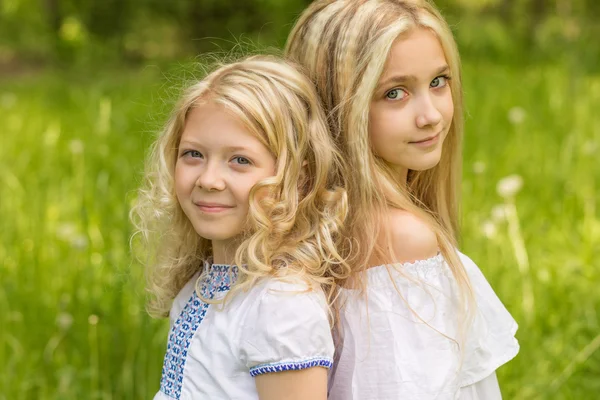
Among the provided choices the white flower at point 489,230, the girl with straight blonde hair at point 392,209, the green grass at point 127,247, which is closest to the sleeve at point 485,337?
the girl with straight blonde hair at point 392,209

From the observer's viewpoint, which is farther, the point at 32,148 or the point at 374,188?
the point at 32,148

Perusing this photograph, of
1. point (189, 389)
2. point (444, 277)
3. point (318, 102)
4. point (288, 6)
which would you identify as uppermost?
point (318, 102)

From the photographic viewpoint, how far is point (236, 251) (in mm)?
1421

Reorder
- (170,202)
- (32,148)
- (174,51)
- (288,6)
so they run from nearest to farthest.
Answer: (170,202) < (32,148) < (288,6) < (174,51)

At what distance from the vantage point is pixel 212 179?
1387mm

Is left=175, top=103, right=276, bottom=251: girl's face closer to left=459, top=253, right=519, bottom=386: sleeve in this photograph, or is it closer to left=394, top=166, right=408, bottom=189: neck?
left=394, top=166, right=408, bottom=189: neck

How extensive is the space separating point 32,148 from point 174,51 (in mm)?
4940

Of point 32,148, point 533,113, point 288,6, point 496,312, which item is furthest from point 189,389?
point 288,6

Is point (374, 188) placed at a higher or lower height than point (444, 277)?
higher

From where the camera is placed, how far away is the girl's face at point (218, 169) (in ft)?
4.56

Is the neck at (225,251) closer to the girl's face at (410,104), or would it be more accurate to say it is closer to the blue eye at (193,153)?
the blue eye at (193,153)

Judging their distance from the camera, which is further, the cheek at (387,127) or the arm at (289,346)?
the cheek at (387,127)

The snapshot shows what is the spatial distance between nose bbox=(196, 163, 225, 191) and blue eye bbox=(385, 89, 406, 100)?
299mm

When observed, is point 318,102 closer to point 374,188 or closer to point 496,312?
point 374,188
